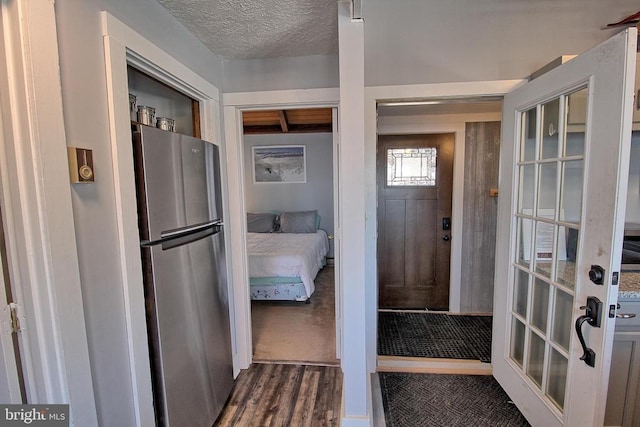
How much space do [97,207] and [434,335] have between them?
277cm

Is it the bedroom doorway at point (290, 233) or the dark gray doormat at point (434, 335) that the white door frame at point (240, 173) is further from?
the dark gray doormat at point (434, 335)

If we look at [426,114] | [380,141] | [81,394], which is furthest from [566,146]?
[81,394]

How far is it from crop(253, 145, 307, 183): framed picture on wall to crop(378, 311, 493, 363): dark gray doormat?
297 cm

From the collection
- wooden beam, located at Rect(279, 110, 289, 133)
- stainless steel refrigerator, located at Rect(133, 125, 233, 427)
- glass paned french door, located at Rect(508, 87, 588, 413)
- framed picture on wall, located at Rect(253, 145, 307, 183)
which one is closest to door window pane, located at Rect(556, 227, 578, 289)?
glass paned french door, located at Rect(508, 87, 588, 413)

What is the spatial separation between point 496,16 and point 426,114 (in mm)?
1123

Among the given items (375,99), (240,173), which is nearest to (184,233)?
(240,173)

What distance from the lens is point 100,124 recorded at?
3.59 feet

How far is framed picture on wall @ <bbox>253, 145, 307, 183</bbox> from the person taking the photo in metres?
5.27

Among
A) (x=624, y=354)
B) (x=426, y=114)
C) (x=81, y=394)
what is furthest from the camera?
(x=426, y=114)

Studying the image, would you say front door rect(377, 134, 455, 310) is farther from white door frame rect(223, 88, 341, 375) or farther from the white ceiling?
white door frame rect(223, 88, 341, 375)

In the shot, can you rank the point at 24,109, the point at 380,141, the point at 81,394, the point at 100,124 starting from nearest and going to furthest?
the point at 24,109 < the point at 81,394 < the point at 100,124 < the point at 380,141

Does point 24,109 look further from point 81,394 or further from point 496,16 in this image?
point 496,16

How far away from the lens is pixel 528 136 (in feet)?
5.78

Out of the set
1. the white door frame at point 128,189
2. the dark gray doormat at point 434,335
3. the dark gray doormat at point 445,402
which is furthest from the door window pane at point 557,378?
the white door frame at point 128,189
